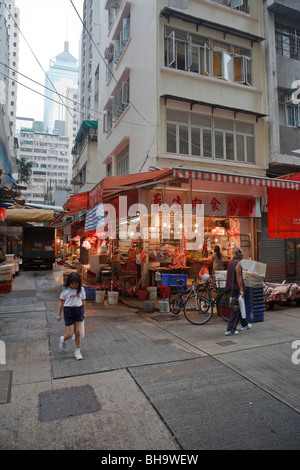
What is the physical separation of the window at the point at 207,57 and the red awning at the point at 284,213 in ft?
17.7

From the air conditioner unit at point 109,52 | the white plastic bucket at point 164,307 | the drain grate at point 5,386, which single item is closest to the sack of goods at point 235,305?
the white plastic bucket at point 164,307

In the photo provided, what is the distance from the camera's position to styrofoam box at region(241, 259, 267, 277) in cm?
782

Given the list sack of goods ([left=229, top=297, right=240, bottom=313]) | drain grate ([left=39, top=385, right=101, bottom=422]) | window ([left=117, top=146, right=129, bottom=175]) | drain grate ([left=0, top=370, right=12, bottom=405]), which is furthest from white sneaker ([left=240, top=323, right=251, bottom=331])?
window ([left=117, top=146, right=129, bottom=175])

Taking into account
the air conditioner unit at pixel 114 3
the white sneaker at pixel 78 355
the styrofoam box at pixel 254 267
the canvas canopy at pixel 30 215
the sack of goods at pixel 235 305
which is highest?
the air conditioner unit at pixel 114 3

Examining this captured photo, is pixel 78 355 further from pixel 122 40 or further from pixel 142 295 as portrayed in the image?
pixel 122 40

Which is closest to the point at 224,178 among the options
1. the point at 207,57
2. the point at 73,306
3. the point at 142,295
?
the point at 142,295

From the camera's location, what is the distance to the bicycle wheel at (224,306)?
8227mm

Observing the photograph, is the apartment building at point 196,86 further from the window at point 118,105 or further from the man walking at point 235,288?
the man walking at point 235,288

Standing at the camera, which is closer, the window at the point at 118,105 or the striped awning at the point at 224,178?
the striped awning at the point at 224,178

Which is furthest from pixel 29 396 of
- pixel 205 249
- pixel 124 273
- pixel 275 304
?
pixel 205 249

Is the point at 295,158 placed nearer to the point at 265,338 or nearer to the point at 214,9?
the point at 214,9

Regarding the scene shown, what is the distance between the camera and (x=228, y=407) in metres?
3.66

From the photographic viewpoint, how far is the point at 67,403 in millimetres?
A: 3721

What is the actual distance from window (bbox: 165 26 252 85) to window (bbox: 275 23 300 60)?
185cm
